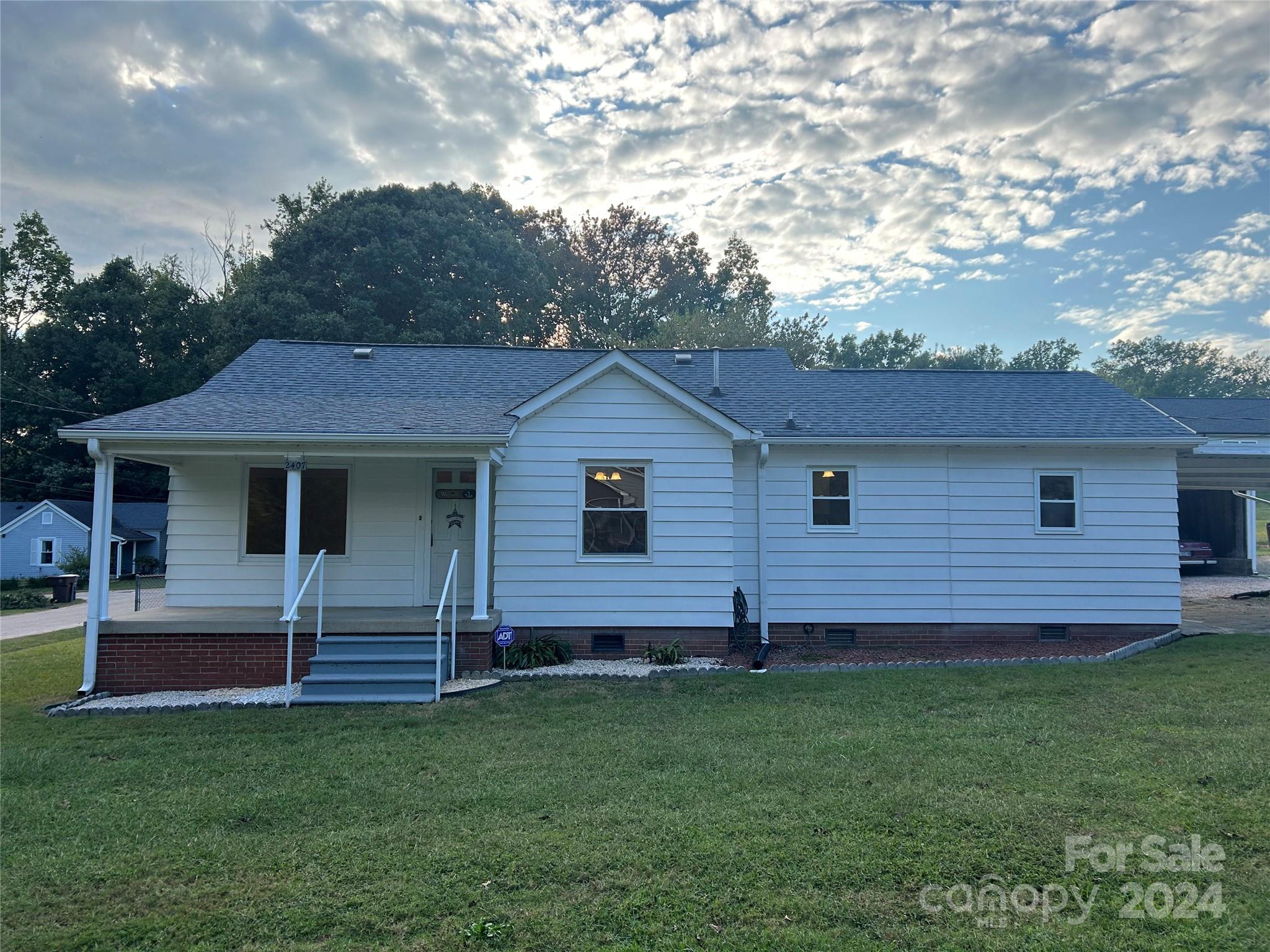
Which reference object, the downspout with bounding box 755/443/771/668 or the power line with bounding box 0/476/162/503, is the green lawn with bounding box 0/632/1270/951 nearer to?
the downspout with bounding box 755/443/771/668

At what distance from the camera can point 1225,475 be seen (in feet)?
44.1

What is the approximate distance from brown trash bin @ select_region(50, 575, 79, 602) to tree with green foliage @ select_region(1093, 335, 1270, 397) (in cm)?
6689

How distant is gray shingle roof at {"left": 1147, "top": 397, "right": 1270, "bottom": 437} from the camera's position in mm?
16984

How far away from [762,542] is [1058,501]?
184 inches

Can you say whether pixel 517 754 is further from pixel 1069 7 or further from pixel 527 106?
pixel 527 106

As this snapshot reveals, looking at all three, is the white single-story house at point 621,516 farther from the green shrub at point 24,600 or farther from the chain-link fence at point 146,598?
the green shrub at point 24,600

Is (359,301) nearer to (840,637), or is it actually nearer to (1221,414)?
(840,637)

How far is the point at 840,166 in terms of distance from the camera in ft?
46.6

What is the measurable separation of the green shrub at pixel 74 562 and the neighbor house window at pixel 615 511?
31129mm

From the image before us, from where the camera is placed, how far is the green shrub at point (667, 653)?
9.14m

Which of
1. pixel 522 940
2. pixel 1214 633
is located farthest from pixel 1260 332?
pixel 522 940

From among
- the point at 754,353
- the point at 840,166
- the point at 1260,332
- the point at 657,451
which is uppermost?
the point at 840,166

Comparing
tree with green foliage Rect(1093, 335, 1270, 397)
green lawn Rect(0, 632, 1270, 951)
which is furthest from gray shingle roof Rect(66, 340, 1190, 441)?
tree with green foliage Rect(1093, 335, 1270, 397)

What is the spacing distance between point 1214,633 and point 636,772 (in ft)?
34.0
